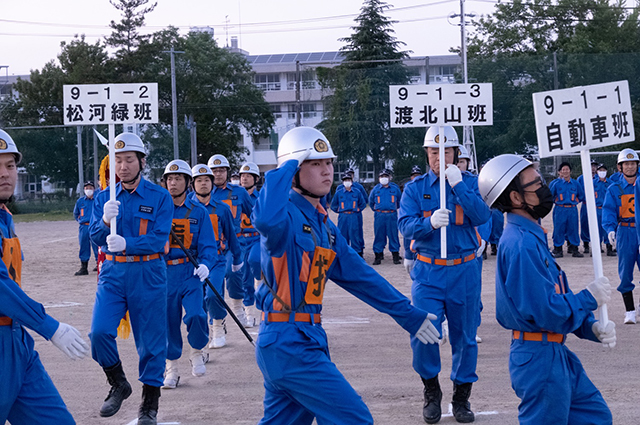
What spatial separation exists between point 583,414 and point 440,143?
3741 millimetres

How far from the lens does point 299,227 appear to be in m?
4.41

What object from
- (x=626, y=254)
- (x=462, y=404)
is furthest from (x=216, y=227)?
(x=626, y=254)

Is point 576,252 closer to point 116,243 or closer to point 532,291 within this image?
point 116,243

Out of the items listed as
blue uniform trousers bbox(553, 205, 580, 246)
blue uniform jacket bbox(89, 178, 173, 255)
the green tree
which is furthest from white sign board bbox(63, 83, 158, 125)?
the green tree

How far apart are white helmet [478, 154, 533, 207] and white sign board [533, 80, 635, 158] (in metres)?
0.41

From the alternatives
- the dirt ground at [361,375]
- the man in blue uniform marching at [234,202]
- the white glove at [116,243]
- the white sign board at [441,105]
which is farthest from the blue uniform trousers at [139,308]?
the man in blue uniform marching at [234,202]

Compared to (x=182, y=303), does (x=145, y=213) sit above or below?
above

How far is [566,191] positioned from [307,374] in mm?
18239

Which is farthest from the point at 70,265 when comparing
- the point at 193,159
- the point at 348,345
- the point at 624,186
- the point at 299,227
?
the point at 193,159

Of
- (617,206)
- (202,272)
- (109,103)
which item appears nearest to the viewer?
(202,272)


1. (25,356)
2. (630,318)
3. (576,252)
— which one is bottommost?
(630,318)

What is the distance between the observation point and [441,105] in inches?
334

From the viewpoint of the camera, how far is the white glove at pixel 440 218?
702 cm

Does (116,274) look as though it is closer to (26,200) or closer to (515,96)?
(515,96)
